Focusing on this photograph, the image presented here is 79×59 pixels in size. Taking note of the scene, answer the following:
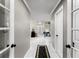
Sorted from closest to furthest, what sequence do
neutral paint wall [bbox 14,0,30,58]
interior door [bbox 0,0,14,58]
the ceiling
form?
interior door [bbox 0,0,14,58] → neutral paint wall [bbox 14,0,30,58] → the ceiling

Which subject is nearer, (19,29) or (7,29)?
(7,29)

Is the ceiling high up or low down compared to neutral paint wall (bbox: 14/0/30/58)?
up

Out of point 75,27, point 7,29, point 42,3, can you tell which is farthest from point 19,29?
point 42,3

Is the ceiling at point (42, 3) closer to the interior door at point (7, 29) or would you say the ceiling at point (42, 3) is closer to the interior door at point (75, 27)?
the interior door at point (7, 29)

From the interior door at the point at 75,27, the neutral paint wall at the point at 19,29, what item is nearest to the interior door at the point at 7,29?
the neutral paint wall at the point at 19,29

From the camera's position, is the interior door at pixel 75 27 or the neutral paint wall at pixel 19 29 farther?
the neutral paint wall at pixel 19 29

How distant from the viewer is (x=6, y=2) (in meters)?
1.53

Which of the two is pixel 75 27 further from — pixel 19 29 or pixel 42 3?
pixel 42 3

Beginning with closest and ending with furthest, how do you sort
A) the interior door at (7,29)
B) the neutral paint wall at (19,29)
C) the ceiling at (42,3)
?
→ 1. the interior door at (7,29)
2. the neutral paint wall at (19,29)
3. the ceiling at (42,3)

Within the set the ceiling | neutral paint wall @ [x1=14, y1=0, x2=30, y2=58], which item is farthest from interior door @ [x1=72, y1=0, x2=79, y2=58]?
the ceiling

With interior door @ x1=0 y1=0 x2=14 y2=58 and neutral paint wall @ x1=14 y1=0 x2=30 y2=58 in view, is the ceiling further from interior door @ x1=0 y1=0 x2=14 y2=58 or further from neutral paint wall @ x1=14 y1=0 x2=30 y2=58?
interior door @ x1=0 y1=0 x2=14 y2=58

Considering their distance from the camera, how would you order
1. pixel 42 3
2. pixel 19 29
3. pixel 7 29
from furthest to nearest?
pixel 42 3 → pixel 19 29 → pixel 7 29

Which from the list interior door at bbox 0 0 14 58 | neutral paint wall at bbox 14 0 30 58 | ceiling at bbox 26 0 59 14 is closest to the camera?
interior door at bbox 0 0 14 58

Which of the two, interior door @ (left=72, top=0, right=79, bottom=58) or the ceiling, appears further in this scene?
the ceiling
